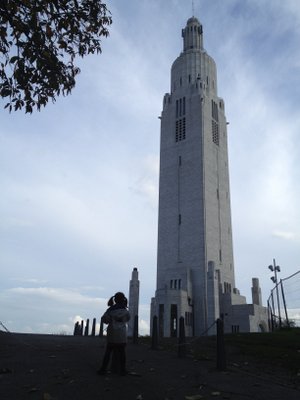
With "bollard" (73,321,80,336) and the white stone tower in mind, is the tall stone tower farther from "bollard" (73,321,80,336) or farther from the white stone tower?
"bollard" (73,321,80,336)

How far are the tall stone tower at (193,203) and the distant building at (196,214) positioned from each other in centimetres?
13

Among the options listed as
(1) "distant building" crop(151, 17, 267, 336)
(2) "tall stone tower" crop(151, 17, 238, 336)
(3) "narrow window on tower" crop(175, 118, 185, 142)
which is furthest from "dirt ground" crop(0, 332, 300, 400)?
(3) "narrow window on tower" crop(175, 118, 185, 142)

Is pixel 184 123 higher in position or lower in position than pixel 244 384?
higher

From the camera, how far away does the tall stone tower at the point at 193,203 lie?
5291 cm

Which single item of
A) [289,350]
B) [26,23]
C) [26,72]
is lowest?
[289,350]

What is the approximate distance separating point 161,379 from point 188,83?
64284 mm

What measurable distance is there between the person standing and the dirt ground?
1.11 feet

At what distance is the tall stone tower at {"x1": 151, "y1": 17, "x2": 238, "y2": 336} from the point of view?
52.9 m

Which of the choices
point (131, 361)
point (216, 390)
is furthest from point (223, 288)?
point (216, 390)

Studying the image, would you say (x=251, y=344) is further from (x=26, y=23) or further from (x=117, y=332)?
(x=26, y=23)

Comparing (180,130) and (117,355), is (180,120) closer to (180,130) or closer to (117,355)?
(180,130)

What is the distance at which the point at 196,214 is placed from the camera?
58125mm

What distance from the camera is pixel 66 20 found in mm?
9898

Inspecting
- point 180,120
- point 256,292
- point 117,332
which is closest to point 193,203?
point 180,120
